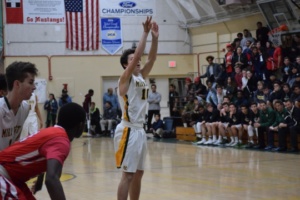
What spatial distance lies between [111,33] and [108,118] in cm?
450

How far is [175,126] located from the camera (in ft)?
70.4

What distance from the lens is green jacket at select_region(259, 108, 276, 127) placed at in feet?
51.7

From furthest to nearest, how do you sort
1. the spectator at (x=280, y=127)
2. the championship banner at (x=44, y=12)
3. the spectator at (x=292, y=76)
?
the championship banner at (x=44, y=12) < the spectator at (x=292, y=76) < the spectator at (x=280, y=127)

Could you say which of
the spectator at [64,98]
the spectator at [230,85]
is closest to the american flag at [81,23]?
the spectator at [64,98]

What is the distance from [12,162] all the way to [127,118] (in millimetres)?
3247

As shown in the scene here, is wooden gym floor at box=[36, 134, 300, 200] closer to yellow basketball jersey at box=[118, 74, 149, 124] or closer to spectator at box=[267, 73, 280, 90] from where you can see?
yellow basketball jersey at box=[118, 74, 149, 124]

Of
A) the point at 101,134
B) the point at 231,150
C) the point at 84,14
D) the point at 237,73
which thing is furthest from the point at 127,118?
the point at 84,14

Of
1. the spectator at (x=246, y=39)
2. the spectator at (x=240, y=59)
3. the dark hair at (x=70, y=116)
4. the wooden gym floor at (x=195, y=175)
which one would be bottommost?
the wooden gym floor at (x=195, y=175)

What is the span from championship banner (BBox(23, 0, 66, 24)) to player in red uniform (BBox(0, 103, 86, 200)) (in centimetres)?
2267

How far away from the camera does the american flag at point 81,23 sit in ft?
85.3

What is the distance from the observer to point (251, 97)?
719 inches

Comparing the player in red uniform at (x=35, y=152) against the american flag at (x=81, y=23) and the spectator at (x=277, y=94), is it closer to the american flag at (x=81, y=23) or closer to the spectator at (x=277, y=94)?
the spectator at (x=277, y=94)

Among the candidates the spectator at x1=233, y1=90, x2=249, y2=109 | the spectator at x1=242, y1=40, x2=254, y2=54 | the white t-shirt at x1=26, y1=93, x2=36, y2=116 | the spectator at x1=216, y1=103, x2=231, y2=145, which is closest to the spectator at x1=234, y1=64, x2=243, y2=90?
the spectator at x1=242, y1=40, x2=254, y2=54

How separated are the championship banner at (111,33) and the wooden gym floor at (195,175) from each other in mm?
10574
